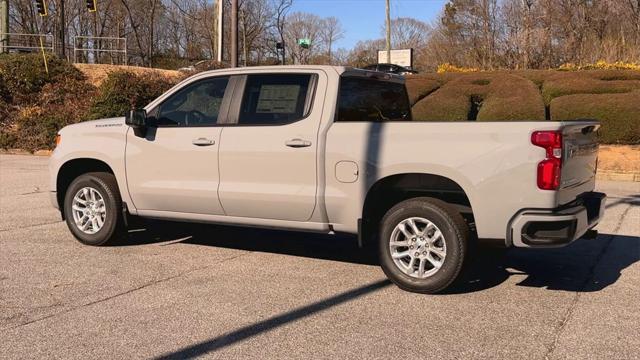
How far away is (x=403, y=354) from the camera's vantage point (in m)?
3.93

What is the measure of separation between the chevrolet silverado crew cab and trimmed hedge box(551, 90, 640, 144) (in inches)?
411

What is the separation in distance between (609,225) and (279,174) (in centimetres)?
528

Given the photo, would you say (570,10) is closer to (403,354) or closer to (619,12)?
(619,12)

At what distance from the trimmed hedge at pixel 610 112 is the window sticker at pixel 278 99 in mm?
11689

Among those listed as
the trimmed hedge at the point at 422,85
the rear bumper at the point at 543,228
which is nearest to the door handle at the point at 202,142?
the rear bumper at the point at 543,228

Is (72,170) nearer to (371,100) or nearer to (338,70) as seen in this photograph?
(338,70)

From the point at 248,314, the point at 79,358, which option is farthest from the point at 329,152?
the point at 79,358

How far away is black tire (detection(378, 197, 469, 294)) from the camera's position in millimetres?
4996

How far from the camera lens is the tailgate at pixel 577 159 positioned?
480cm

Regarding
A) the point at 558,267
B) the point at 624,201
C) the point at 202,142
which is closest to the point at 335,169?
the point at 202,142

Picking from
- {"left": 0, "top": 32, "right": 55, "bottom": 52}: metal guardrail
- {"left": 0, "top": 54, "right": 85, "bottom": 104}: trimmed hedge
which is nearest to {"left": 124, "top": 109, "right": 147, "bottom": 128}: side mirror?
{"left": 0, "top": 54, "right": 85, "bottom": 104}: trimmed hedge

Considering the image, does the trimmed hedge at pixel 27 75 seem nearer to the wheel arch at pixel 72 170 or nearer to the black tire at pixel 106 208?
the wheel arch at pixel 72 170

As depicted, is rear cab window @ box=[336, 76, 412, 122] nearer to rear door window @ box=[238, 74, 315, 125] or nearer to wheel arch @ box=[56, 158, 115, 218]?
rear door window @ box=[238, 74, 315, 125]

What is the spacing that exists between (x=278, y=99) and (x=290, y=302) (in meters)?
2.02
